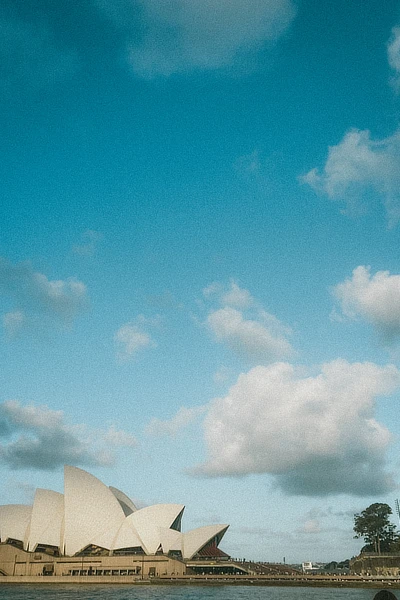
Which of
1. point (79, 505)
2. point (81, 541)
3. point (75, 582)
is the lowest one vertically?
point (75, 582)

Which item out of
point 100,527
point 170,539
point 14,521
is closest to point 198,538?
point 170,539

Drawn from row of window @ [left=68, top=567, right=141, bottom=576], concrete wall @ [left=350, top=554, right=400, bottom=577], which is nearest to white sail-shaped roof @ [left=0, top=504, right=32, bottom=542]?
row of window @ [left=68, top=567, right=141, bottom=576]

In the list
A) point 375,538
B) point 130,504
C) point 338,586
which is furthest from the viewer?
point 130,504

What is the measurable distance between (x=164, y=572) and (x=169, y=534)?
6.25m

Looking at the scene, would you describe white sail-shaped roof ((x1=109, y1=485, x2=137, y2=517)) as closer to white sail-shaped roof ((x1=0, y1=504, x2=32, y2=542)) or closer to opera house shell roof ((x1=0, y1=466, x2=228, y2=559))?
opera house shell roof ((x1=0, y1=466, x2=228, y2=559))

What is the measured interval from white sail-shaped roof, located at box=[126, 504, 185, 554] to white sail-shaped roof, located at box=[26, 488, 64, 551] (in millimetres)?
13252

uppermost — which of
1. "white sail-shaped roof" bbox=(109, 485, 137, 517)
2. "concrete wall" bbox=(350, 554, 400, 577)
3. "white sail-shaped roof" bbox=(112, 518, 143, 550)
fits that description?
"white sail-shaped roof" bbox=(109, 485, 137, 517)

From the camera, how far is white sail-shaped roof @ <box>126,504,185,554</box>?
85500 millimetres

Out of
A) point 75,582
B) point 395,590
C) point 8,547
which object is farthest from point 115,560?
point 395,590

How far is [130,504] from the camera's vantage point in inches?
4050

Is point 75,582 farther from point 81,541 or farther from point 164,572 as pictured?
point 164,572

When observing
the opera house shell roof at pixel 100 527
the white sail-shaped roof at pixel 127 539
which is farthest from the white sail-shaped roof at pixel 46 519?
the white sail-shaped roof at pixel 127 539

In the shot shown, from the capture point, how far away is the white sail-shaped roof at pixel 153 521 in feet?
281

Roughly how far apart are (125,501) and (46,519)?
16616 millimetres
